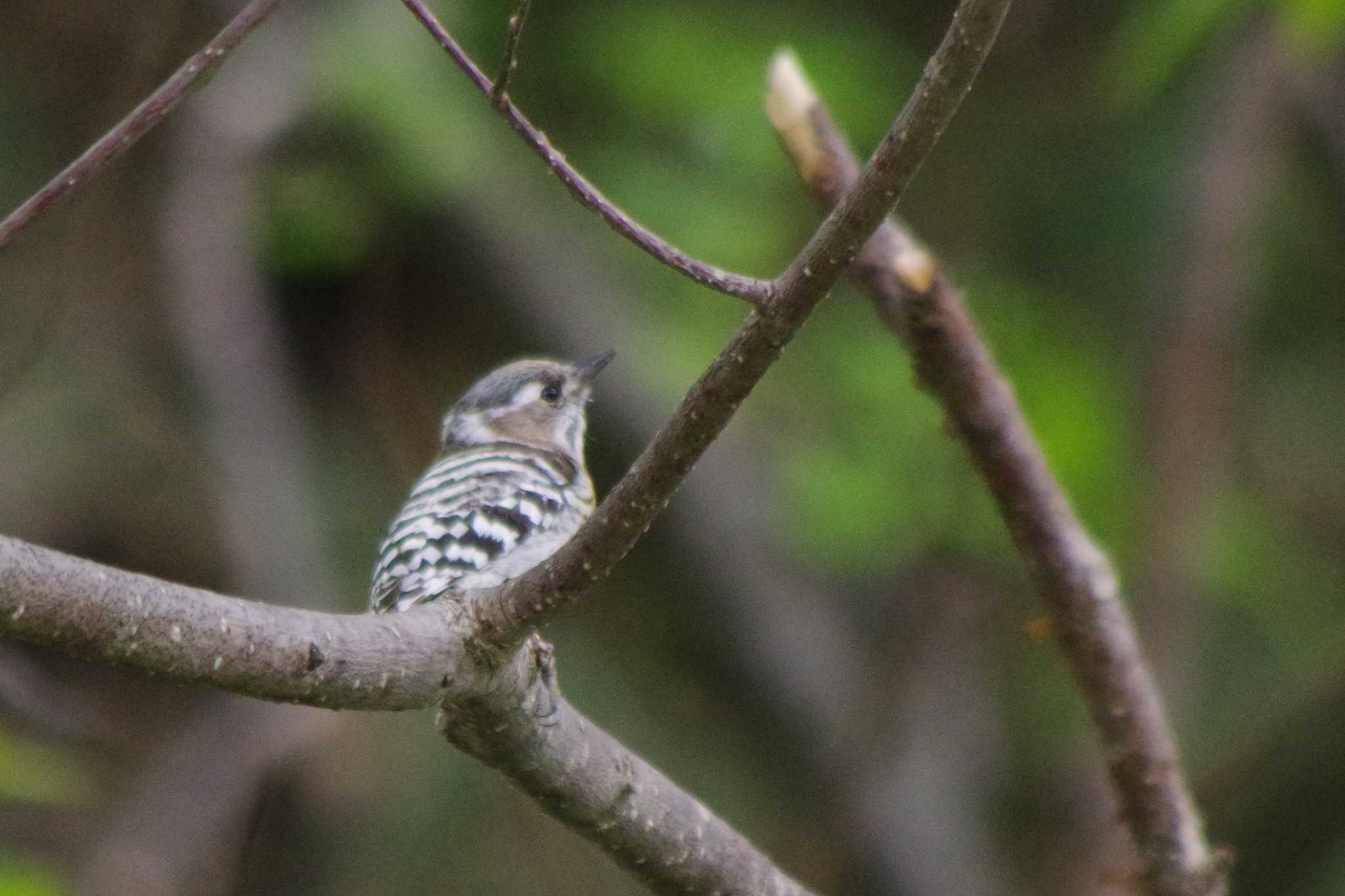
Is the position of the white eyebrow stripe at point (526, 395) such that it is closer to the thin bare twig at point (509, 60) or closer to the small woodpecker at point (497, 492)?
the small woodpecker at point (497, 492)

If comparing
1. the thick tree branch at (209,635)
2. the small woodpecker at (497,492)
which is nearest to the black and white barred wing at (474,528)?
the small woodpecker at (497,492)

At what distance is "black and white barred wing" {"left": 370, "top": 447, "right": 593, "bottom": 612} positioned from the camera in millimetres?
3541

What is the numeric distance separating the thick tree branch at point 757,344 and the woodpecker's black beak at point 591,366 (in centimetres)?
300

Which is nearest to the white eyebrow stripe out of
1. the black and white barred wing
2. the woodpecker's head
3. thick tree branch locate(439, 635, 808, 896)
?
the woodpecker's head

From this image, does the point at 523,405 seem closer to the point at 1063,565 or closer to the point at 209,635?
the point at 1063,565

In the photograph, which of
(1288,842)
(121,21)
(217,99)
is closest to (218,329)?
(217,99)

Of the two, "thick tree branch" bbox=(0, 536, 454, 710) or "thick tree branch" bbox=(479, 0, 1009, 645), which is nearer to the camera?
"thick tree branch" bbox=(0, 536, 454, 710)

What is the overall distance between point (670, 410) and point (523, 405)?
0.60 meters

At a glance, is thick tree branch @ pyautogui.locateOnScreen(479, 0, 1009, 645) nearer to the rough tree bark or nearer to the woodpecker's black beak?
the rough tree bark

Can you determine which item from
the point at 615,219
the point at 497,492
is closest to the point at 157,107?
the point at 615,219

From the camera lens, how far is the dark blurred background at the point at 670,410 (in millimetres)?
5652

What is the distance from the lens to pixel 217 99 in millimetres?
5922

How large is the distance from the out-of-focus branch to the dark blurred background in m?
1.57

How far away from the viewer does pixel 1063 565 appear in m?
3.78
